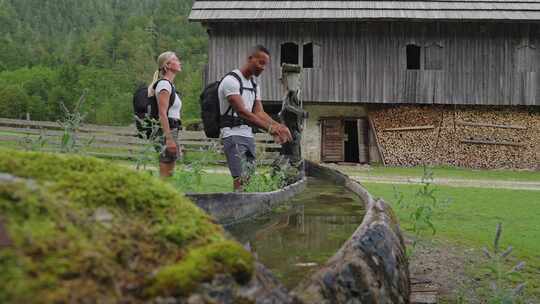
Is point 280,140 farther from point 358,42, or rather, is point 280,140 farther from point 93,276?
point 358,42

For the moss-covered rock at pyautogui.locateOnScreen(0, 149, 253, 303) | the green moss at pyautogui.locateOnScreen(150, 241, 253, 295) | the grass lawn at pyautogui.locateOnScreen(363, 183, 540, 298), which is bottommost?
the grass lawn at pyautogui.locateOnScreen(363, 183, 540, 298)

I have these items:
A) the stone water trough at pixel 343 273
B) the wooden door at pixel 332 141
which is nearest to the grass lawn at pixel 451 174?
the wooden door at pixel 332 141

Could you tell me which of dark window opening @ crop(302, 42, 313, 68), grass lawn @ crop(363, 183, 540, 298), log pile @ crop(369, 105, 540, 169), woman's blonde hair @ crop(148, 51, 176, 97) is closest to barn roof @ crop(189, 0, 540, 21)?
dark window opening @ crop(302, 42, 313, 68)

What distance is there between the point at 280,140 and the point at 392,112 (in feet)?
54.1

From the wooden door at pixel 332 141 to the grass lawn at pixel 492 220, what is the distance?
33.2 feet

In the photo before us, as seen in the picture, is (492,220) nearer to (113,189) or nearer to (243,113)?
(243,113)

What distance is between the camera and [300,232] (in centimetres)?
419

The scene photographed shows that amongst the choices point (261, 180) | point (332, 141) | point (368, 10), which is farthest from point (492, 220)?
point (332, 141)

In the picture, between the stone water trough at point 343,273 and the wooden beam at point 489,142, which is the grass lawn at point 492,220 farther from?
the wooden beam at point 489,142

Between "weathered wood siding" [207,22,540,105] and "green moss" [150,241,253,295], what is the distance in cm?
1896

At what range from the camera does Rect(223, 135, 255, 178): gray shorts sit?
17.8 ft

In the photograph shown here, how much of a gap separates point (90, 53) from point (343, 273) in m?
86.4

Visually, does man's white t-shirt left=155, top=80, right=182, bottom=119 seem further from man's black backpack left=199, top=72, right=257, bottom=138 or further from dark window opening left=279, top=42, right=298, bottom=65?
dark window opening left=279, top=42, right=298, bottom=65

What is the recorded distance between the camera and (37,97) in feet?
178
